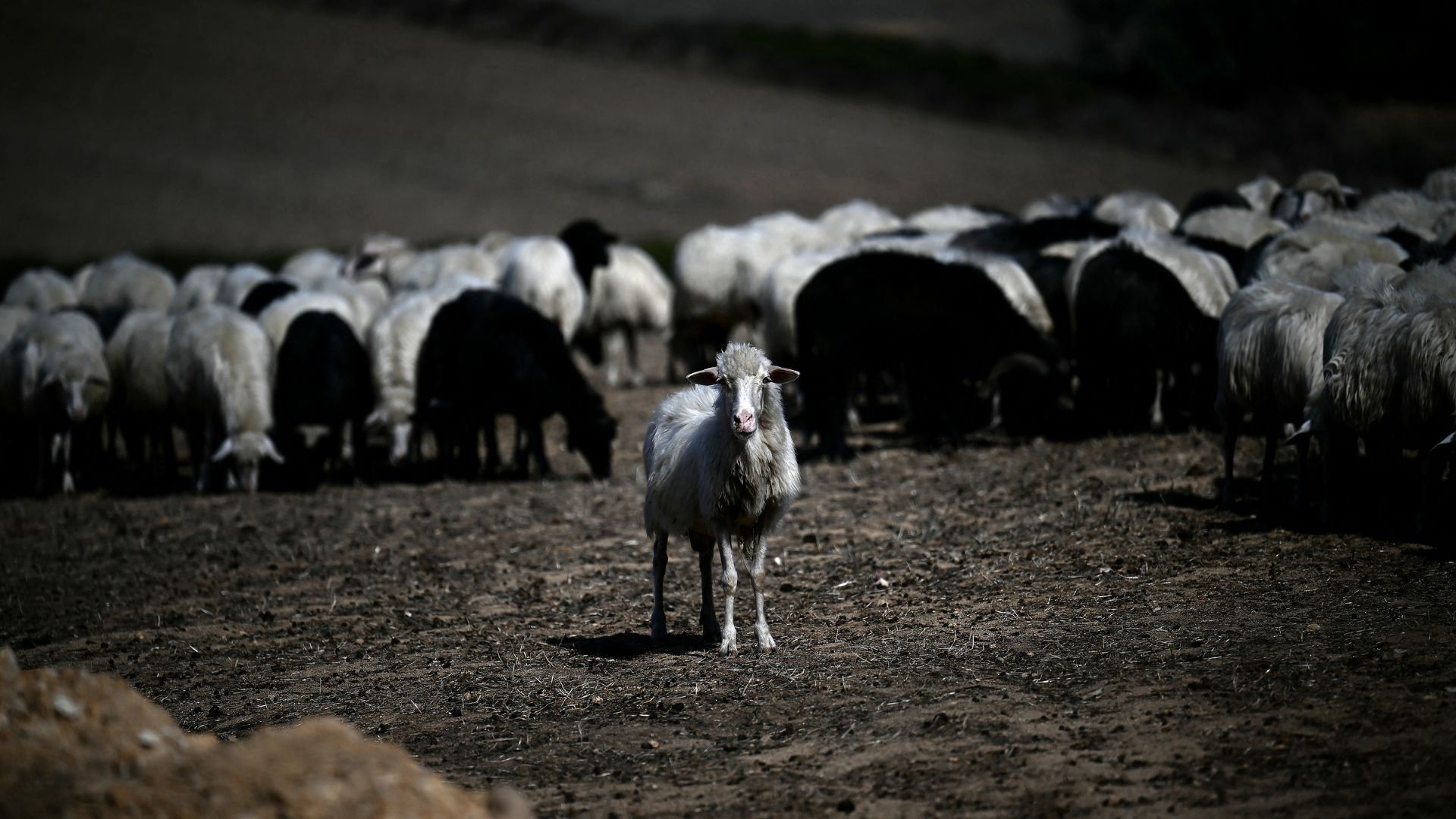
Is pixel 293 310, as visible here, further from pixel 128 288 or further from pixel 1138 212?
pixel 1138 212

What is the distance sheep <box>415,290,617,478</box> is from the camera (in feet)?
48.5

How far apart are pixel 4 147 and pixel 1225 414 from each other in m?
47.9

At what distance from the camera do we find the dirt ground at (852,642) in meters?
5.70

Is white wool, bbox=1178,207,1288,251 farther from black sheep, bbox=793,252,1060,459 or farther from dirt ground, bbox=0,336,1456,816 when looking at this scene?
dirt ground, bbox=0,336,1456,816

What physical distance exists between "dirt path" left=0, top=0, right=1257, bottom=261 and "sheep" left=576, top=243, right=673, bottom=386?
752 inches

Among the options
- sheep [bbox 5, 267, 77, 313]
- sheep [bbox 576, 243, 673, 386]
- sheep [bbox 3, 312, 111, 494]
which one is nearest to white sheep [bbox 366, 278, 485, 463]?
sheep [bbox 3, 312, 111, 494]

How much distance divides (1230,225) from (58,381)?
45.8ft

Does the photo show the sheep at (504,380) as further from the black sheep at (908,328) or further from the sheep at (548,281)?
the sheep at (548,281)

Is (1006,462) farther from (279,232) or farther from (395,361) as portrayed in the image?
(279,232)

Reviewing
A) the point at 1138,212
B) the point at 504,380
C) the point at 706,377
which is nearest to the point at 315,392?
the point at 504,380

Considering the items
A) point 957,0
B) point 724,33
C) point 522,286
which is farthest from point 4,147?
point 957,0

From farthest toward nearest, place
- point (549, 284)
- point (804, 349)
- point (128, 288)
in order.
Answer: point (128, 288), point (549, 284), point (804, 349)

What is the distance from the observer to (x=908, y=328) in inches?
594

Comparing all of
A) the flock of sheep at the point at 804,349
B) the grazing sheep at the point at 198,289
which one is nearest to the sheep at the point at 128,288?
the grazing sheep at the point at 198,289
